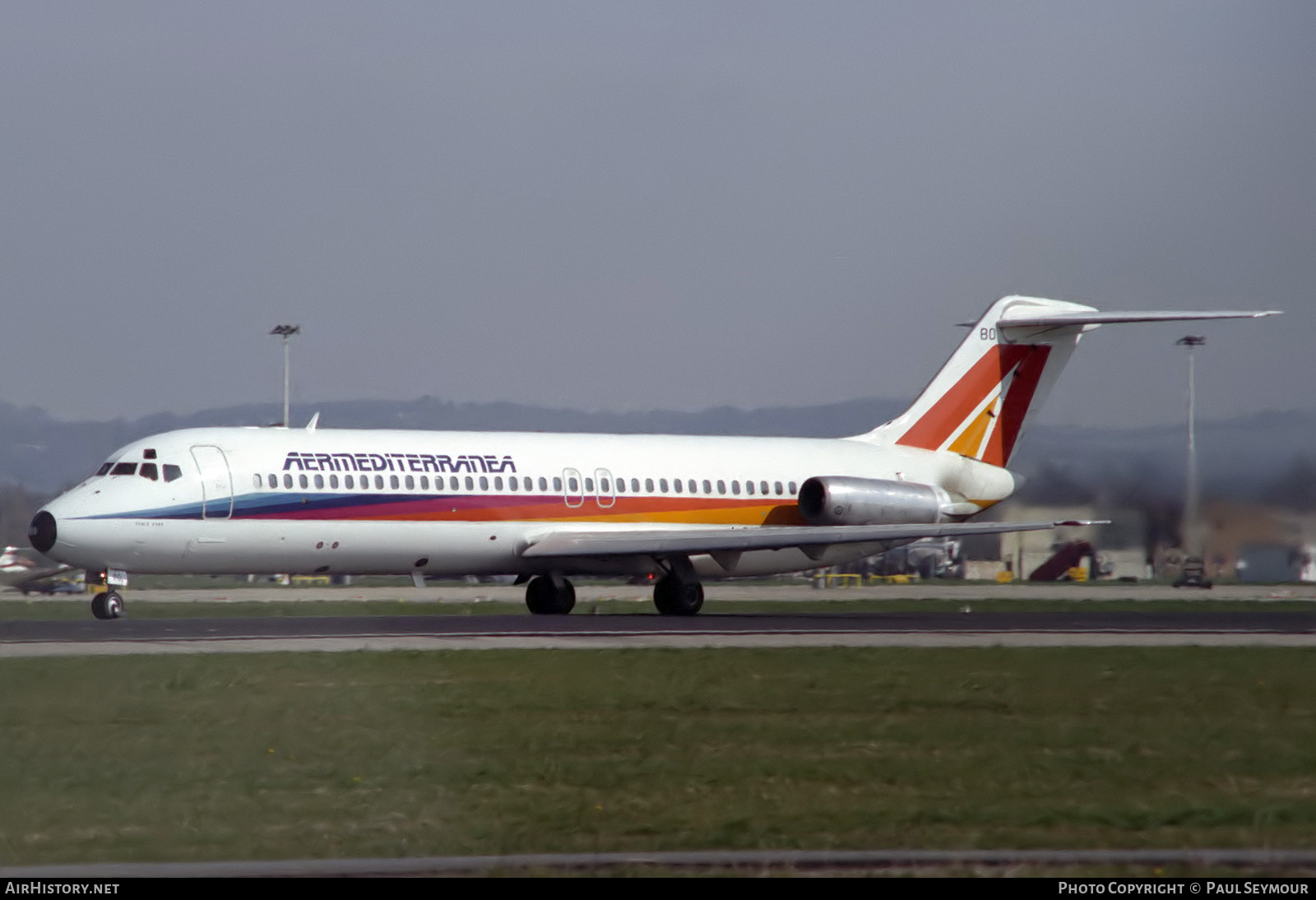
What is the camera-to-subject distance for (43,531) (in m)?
31.6

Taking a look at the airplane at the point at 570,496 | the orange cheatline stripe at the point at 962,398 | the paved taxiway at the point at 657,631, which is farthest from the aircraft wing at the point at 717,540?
the orange cheatline stripe at the point at 962,398

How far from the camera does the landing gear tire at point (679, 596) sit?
37812 mm

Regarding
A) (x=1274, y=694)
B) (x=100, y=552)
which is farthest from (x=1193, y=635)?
(x=100, y=552)

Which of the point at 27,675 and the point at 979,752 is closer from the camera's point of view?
the point at 979,752

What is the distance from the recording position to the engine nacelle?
39188 millimetres

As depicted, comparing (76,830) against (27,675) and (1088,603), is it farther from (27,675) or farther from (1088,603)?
(1088,603)

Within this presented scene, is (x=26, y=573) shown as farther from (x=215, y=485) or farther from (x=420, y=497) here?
(x=420, y=497)

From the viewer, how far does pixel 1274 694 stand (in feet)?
65.3

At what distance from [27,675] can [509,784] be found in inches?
382

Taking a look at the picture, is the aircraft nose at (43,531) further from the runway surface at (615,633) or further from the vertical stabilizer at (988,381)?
the vertical stabilizer at (988,381)

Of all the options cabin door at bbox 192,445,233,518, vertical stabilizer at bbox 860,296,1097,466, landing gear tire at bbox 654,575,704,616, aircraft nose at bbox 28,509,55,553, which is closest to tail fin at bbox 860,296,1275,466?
vertical stabilizer at bbox 860,296,1097,466

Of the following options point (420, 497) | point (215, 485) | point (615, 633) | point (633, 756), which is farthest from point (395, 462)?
point (633, 756)

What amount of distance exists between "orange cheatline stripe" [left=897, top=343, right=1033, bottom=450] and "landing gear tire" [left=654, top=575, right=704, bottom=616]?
806 centimetres

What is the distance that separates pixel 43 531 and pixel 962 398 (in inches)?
884
